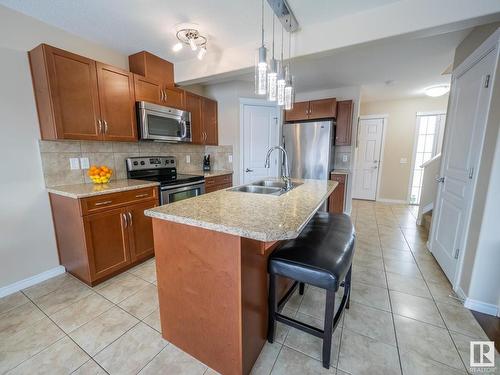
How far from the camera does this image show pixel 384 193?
520 centimetres

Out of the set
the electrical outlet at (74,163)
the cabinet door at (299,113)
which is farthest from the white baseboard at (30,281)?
the cabinet door at (299,113)

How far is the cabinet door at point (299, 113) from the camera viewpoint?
3959 millimetres

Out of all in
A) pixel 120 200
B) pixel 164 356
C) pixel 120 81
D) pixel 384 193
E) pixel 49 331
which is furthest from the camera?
pixel 384 193

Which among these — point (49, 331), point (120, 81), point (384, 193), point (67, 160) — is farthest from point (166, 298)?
point (384, 193)

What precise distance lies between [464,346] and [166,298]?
191cm

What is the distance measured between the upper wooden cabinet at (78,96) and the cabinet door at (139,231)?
0.78 meters

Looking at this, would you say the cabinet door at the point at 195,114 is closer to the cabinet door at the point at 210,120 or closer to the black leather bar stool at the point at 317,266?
the cabinet door at the point at 210,120

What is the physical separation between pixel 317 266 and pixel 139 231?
74.5 inches

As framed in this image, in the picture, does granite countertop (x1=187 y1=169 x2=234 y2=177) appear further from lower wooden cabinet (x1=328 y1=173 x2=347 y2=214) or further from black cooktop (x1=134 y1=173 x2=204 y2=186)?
lower wooden cabinet (x1=328 y1=173 x2=347 y2=214)

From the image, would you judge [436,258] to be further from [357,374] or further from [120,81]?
[120,81]

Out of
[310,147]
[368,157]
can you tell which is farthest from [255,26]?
[368,157]

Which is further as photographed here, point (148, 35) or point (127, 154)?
point (127, 154)

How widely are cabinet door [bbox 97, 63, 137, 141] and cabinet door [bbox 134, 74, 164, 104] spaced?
0.06 m

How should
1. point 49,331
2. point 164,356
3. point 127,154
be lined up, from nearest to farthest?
point 164,356
point 49,331
point 127,154
